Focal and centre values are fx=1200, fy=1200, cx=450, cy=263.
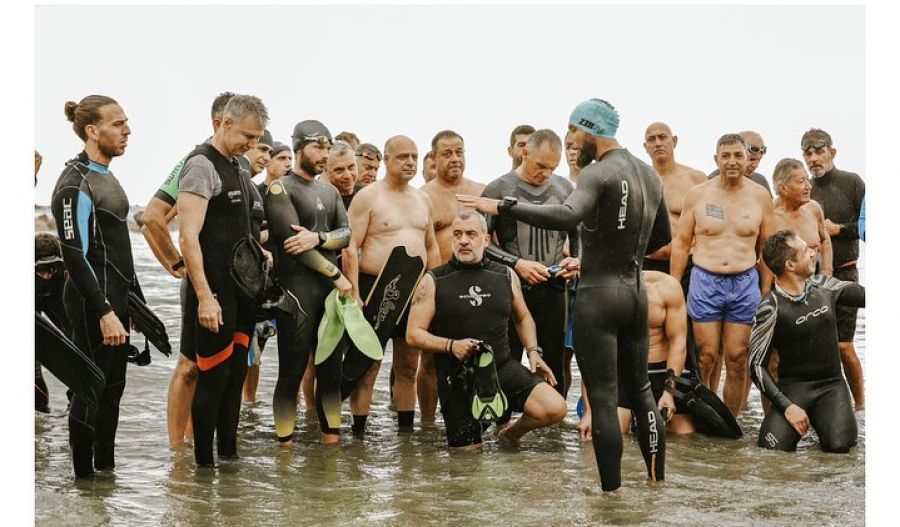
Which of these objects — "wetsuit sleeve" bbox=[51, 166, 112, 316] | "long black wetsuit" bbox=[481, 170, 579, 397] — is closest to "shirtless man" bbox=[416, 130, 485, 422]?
"long black wetsuit" bbox=[481, 170, 579, 397]

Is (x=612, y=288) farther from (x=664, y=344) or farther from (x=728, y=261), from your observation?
(x=728, y=261)

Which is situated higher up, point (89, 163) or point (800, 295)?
point (89, 163)

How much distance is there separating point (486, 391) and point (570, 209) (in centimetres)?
178

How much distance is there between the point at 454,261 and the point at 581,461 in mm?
1424

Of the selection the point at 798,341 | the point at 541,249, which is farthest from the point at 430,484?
the point at 798,341

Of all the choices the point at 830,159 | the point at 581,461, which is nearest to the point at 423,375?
the point at 581,461

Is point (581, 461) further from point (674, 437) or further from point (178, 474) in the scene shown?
point (178, 474)

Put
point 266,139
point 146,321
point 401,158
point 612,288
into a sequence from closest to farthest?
point 612,288
point 146,321
point 401,158
point 266,139

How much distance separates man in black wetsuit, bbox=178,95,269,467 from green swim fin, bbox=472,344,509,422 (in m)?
1.40

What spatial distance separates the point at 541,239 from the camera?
7.72 meters

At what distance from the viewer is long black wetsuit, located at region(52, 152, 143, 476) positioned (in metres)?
5.59

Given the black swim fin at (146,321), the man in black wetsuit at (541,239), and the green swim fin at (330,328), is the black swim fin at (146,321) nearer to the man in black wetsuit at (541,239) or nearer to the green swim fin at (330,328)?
the green swim fin at (330,328)

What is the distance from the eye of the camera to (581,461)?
22.2 ft

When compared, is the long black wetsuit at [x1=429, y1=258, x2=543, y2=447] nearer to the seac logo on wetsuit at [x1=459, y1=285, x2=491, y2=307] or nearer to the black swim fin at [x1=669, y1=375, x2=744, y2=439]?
the seac logo on wetsuit at [x1=459, y1=285, x2=491, y2=307]
